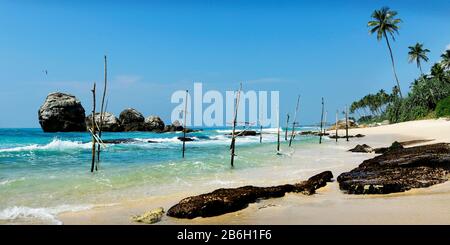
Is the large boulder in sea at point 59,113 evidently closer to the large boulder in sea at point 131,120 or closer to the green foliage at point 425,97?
the large boulder in sea at point 131,120

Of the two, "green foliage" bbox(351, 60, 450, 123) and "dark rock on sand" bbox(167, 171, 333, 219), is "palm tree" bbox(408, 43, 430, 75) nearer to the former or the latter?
"green foliage" bbox(351, 60, 450, 123)

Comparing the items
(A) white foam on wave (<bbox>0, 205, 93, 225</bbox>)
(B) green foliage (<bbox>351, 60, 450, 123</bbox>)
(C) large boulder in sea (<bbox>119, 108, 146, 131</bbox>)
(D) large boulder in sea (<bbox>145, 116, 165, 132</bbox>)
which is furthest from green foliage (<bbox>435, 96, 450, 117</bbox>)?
(C) large boulder in sea (<bbox>119, 108, 146, 131</bbox>)

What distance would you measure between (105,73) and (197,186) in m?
9.88

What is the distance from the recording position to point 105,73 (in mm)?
19844

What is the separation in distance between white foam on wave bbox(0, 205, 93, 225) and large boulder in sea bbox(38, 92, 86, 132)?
66.7 meters

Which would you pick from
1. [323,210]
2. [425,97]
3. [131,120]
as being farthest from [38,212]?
[131,120]

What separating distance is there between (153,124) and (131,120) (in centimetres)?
499

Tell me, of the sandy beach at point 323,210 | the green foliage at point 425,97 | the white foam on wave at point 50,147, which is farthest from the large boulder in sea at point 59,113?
the sandy beach at point 323,210

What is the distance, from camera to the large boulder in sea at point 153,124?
84.9 m

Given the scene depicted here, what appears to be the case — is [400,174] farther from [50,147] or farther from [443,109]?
[443,109]

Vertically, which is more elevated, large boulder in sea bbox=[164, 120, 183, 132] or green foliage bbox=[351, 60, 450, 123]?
green foliage bbox=[351, 60, 450, 123]

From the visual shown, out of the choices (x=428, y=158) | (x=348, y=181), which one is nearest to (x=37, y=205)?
(x=348, y=181)

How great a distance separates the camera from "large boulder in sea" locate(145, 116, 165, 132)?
Result: 8488 centimetres
